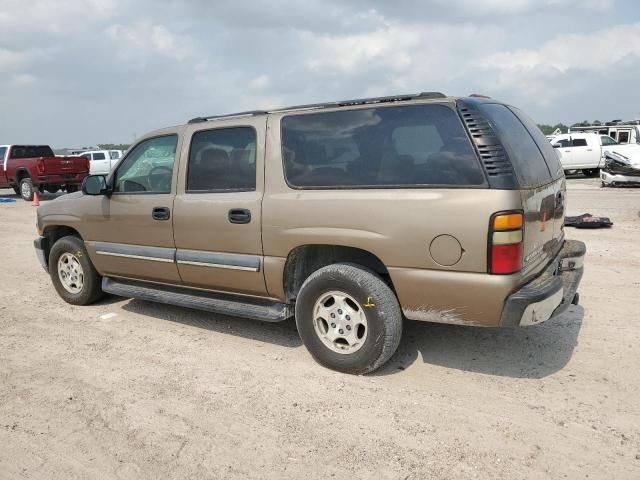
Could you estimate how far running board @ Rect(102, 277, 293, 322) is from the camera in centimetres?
401

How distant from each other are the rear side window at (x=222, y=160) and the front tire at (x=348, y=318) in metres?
0.97

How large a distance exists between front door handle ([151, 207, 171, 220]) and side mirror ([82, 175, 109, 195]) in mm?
665

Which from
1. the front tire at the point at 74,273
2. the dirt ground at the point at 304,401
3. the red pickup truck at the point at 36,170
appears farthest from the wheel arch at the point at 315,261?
the red pickup truck at the point at 36,170

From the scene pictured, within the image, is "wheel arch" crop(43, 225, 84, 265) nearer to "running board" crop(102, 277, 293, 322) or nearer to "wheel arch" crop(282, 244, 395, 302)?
"running board" crop(102, 277, 293, 322)

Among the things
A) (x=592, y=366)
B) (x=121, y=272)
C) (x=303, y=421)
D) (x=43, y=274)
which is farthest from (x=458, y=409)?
(x=43, y=274)

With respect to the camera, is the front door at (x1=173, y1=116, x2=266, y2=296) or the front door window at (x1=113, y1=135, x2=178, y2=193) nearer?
the front door at (x1=173, y1=116, x2=266, y2=296)

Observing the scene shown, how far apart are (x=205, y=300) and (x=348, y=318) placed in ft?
4.61

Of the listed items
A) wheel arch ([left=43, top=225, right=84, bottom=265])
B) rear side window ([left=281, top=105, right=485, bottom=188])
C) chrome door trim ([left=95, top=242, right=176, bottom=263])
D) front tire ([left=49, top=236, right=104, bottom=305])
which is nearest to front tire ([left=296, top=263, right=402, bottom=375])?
rear side window ([left=281, top=105, right=485, bottom=188])

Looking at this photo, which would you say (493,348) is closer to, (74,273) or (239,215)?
(239,215)

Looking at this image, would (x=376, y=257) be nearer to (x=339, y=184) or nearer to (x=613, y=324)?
(x=339, y=184)

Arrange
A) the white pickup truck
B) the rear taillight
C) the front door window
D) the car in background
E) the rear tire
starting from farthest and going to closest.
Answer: the car in background < the white pickup truck < the rear tire < the front door window < the rear taillight

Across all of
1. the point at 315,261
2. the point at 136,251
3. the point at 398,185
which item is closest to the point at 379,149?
the point at 398,185

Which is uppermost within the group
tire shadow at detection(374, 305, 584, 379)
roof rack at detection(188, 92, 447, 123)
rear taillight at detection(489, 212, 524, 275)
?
roof rack at detection(188, 92, 447, 123)

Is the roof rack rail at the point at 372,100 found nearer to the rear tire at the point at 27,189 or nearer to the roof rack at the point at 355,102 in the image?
the roof rack at the point at 355,102
